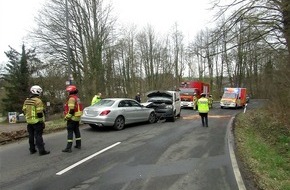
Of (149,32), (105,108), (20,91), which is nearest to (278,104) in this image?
(105,108)

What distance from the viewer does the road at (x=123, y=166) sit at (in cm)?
696

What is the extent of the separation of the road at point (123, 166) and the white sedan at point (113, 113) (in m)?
2.65

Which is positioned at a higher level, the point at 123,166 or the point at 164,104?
the point at 164,104

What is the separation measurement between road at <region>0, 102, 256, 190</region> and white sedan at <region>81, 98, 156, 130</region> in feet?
8.69

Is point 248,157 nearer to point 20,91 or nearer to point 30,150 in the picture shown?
point 30,150

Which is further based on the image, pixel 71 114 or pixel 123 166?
pixel 71 114

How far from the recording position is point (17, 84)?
45.0 m

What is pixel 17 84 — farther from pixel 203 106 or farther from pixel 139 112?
pixel 203 106

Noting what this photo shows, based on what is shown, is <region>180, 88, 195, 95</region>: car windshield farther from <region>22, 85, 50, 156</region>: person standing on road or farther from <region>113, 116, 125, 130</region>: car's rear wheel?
<region>22, 85, 50, 156</region>: person standing on road

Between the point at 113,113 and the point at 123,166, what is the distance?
7.60 meters

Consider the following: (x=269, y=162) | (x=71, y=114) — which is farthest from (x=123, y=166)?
(x=269, y=162)

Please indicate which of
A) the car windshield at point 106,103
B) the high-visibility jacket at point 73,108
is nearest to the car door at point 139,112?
the car windshield at point 106,103

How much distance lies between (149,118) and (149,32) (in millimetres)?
48020

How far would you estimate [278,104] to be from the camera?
22125 millimetres
